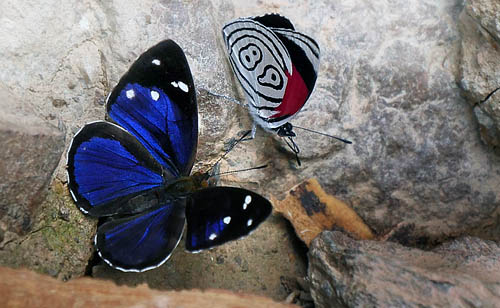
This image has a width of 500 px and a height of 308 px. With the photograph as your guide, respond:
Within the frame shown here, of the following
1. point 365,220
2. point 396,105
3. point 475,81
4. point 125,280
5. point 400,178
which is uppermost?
point 475,81

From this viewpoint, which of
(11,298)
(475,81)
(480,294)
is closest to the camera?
(11,298)

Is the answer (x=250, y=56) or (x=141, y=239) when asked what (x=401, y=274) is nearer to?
(x=141, y=239)

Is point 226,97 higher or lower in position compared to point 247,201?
higher

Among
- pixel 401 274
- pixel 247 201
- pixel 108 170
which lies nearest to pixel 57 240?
pixel 108 170

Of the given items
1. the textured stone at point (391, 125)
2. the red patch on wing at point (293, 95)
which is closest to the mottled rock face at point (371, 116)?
the textured stone at point (391, 125)

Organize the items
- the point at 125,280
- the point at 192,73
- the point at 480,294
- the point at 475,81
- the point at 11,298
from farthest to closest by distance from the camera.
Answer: the point at 475,81
the point at 192,73
the point at 125,280
the point at 480,294
the point at 11,298

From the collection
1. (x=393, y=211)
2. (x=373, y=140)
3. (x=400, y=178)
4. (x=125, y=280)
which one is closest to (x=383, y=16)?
(x=373, y=140)

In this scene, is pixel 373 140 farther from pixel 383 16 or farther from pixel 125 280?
pixel 125 280
